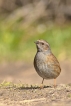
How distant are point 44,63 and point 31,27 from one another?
44.9 feet

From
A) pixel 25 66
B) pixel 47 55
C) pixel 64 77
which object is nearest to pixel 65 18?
pixel 25 66

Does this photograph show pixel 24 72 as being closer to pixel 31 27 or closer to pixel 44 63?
pixel 44 63

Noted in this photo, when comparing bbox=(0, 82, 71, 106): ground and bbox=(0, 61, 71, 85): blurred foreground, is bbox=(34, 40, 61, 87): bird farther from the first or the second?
bbox=(0, 61, 71, 85): blurred foreground

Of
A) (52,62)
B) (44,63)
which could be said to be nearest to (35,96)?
(44,63)

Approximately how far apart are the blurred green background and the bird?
752 cm

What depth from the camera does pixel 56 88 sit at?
8.97 metres

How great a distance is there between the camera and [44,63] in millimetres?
9227

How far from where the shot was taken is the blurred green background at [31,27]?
722 inches

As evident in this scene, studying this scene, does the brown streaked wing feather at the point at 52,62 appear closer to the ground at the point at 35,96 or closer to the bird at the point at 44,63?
the bird at the point at 44,63

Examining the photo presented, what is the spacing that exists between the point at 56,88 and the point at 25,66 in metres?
7.26

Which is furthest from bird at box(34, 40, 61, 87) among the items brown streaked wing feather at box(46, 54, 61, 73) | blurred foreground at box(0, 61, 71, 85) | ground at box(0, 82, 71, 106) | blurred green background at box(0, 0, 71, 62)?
blurred green background at box(0, 0, 71, 62)

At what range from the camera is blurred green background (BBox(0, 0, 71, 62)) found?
60.1 feet

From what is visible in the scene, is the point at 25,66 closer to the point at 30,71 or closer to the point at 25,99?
the point at 30,71

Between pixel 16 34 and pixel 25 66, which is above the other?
pixel 16 34
